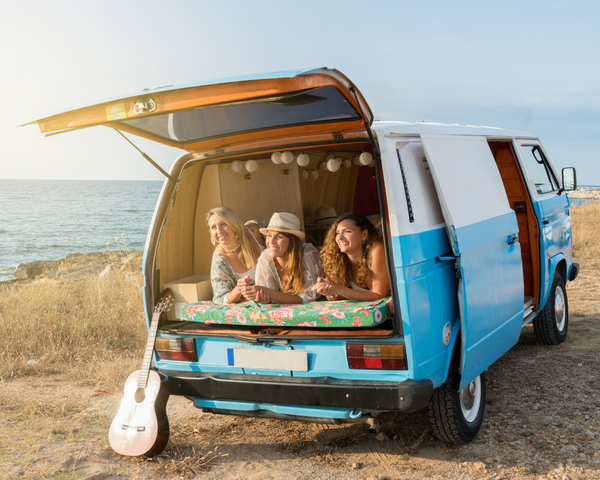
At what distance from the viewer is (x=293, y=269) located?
376 centimetres

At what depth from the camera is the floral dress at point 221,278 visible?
3.85m

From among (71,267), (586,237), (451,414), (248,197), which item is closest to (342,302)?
(451,414)

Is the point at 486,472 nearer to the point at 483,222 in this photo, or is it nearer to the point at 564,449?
the point at 564,449

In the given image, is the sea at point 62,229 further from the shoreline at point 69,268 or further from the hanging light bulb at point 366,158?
the hanging light bulb at point 366,158

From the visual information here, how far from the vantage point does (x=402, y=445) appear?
3588mm

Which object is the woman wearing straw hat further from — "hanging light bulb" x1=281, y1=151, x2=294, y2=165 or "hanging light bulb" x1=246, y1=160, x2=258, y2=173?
"hanging light bulb" x1=246, y1=160, x2=258, y2=173

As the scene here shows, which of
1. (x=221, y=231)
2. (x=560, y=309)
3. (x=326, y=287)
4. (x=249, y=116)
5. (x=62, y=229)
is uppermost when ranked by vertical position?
(x=249, y=116)

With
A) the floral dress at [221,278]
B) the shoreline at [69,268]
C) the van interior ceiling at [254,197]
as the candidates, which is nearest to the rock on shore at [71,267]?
the shoreline at [69,268]

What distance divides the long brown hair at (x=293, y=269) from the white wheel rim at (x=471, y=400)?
1.28 metres

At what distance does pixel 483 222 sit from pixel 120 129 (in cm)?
243

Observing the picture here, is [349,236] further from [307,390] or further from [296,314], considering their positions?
[307,390]

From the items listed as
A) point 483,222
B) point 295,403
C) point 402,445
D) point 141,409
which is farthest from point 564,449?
point 141,409

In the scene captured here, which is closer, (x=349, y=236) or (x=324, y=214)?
(x=349, y=236)

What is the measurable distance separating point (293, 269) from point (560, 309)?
354 centimetres
